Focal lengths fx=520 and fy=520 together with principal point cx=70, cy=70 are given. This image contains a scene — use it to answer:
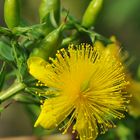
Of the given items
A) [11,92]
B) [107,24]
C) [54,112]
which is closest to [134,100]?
[54,112]

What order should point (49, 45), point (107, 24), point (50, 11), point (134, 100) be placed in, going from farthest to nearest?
point (107, 24)
point (134, 100)
point (50, 11)
point (49, 45)

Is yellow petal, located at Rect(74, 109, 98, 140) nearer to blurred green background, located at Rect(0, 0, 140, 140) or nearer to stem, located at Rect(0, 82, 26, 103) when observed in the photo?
stem, located at Rect(0, 82, 26, 103)

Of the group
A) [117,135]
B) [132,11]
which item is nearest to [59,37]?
[117,135]

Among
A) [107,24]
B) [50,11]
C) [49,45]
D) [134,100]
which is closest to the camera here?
[49,45]

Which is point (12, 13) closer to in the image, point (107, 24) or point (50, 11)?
point (50, 11)

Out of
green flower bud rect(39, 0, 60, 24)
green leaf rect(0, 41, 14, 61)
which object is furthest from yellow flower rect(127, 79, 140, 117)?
green leaf rect(0, 41, 14, 61)

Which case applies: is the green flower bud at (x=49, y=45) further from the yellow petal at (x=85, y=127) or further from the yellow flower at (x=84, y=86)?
the yellow petal at (x=85, y=127)

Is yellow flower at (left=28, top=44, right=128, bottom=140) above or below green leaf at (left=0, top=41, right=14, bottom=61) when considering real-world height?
below

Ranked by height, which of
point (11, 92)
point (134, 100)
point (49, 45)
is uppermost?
point (49, 45)
